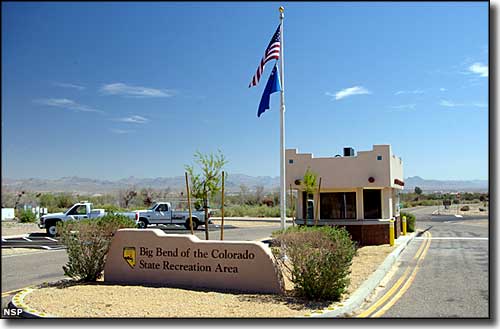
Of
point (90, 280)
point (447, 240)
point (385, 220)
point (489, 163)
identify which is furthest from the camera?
point (447, 240)

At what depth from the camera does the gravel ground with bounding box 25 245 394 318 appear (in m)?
8.35

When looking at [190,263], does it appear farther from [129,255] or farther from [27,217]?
[27,217]

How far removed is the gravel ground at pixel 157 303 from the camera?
835 centimetres

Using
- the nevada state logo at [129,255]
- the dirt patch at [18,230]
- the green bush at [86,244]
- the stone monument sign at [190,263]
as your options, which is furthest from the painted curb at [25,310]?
the dirt patch at [18,230]

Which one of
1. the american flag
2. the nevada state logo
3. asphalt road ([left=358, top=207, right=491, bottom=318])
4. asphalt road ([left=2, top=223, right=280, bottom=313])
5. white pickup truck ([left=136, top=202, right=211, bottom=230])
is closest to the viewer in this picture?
asphalt road ([left=358, top=207, right=491, bottom=318])

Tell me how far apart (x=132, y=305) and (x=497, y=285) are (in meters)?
6.31

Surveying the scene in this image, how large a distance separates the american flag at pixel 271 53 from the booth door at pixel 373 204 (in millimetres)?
7792

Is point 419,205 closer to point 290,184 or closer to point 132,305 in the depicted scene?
point 290,184

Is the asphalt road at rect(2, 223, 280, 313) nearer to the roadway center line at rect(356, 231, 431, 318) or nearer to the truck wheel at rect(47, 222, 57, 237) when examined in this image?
the roadway center line at rect(356, 231, 431, 318)

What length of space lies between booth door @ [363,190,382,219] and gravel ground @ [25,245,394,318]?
9978 millimetres

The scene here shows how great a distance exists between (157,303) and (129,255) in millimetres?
2346

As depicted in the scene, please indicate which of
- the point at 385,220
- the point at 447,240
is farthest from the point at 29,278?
the point at 447,240

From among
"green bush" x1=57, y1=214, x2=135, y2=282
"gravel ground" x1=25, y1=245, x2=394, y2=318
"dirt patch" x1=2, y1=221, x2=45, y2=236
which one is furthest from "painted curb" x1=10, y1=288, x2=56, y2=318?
"dirt patch" x1=2, y1=221, x2=45, y2=236

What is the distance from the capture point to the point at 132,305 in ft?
29.1
